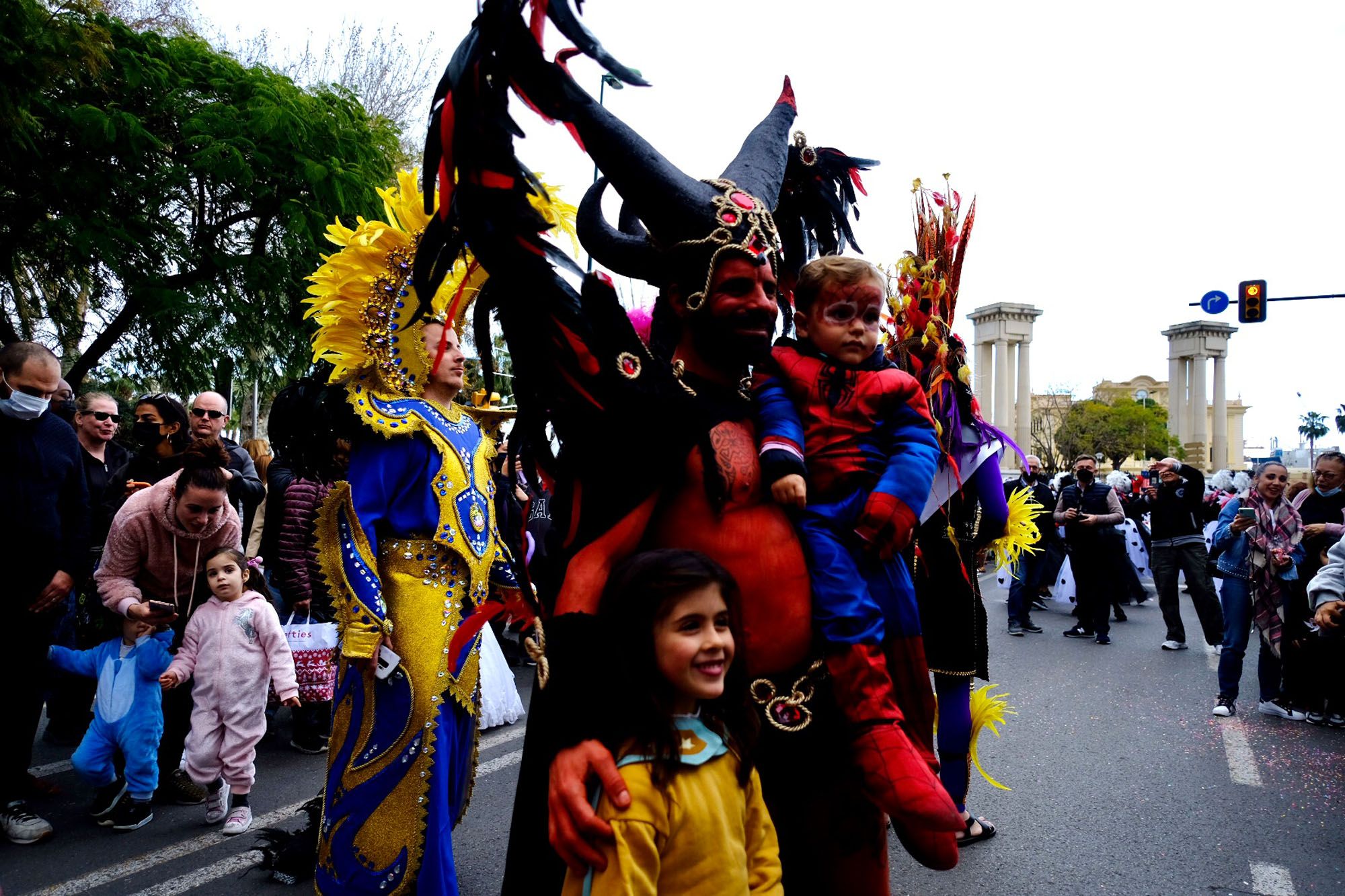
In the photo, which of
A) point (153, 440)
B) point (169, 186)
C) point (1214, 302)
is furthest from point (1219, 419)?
point (153, 440)

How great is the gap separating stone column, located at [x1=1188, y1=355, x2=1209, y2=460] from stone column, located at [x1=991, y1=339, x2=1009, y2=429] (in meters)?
17.8

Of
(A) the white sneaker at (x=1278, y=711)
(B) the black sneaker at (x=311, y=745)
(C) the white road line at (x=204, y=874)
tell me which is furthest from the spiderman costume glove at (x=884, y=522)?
(A) the white sneaker at (x=1278, y=711)

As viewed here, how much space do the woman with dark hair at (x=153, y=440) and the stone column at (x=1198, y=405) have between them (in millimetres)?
63865

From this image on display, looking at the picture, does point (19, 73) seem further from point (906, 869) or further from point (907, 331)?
point (906, 869)

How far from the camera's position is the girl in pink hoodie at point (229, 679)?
14.3 feet

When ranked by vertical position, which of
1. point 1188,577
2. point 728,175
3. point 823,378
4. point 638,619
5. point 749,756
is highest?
point 728,175

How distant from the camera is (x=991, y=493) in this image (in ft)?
11.9

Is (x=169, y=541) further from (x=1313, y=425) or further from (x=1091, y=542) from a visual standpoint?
(x=1313, y=425)

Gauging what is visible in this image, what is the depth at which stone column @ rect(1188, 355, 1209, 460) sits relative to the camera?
59.4 m

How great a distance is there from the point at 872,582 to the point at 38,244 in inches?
445

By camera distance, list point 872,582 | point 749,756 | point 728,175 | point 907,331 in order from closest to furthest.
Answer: point 749,756 → point 872,582 → point 728,175 → point 907,331

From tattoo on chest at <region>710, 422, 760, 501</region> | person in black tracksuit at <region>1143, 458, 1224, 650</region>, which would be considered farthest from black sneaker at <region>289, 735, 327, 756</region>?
person in black tracksuit at <region>1143, 458, 1224, 650</region>

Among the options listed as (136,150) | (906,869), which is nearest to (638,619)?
(906,869)

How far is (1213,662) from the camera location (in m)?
8.90
